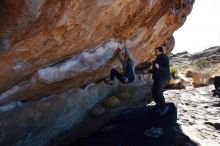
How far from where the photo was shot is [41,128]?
1138cm

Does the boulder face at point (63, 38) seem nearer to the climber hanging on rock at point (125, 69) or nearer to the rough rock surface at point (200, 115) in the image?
the climber hanging on rock at point (125, 69)

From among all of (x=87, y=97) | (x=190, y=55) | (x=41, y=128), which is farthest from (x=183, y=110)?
(x=190, y=55)

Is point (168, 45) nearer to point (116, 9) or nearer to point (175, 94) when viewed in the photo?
point (175, 94)

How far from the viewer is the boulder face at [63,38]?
771 centimetres

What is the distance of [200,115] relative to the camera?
1407cm

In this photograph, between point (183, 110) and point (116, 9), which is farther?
point (183, 110)

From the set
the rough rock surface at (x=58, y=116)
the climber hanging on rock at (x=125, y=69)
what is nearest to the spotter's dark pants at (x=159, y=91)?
the climber hanging on rock at (x=125, y=69)

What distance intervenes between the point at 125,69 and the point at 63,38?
3.22m

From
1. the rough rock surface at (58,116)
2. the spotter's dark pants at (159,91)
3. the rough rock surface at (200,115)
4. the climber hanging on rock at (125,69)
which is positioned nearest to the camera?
the rough rock surface at (58,116)

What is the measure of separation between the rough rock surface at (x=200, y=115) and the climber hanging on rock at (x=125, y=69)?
255 centimetres

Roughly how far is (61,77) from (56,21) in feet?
8.93

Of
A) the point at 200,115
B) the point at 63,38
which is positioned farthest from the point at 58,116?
the point at 200,115

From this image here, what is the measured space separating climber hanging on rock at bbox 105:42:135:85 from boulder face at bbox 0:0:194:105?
0.30 m

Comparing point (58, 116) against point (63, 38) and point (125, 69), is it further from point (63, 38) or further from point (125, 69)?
point (63, 38)
